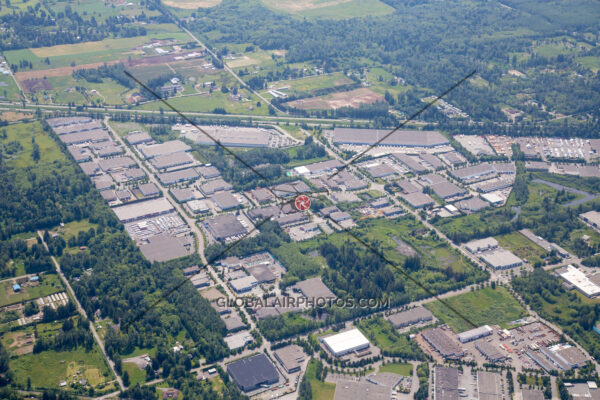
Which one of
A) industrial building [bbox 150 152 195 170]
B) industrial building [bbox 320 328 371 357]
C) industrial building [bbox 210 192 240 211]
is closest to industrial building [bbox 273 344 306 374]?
industrial building [bbox 320 328 371 357]

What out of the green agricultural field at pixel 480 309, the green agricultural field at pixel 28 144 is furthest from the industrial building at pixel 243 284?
the green agricultural field at pixel 28 144

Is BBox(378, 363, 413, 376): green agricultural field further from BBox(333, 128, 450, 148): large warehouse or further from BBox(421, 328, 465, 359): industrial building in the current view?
BBox(333, 128, 450, 148): large warehouse

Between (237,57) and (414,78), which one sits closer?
(414,78)

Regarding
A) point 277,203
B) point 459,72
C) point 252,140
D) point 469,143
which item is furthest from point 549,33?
point 277,203

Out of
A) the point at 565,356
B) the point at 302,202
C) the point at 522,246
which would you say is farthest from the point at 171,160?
the point at 565,356

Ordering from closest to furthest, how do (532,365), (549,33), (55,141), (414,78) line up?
(532,365)
(55,141)
(414,78)
(549,33)

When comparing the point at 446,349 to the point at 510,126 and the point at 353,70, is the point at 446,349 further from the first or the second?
the point at 353,70
